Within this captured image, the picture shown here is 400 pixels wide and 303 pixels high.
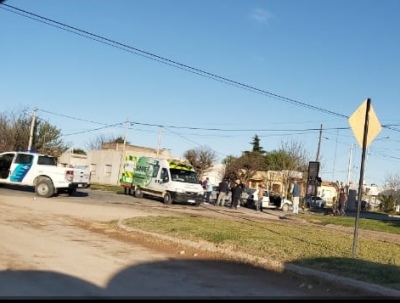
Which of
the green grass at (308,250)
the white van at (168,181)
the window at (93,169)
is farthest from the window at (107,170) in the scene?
the green grass at (308,250)

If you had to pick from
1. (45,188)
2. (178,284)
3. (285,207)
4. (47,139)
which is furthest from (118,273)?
(47,139)

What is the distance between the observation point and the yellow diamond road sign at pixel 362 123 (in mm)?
11234

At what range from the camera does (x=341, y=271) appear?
905 centimetres

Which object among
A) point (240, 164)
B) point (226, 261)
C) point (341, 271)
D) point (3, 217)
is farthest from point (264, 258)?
point (240, 164)

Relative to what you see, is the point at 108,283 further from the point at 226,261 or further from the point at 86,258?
the point at 226,261

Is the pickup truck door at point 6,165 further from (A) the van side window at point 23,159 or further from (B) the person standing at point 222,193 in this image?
(B) the person standing at point 222,193

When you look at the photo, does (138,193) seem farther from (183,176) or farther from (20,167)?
(20,167)

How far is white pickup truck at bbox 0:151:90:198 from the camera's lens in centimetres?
2417

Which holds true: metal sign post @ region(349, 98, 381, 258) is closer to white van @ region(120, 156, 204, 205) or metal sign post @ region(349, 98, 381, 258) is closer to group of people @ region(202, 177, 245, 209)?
white van @ region(120, 156, 204, 205)

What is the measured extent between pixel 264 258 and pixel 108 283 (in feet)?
12.0

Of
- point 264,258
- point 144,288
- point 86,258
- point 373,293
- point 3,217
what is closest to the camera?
point 144,288

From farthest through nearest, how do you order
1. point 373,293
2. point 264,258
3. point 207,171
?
point 207,171, point 264,258, point 373,293

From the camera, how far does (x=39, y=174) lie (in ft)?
79.9

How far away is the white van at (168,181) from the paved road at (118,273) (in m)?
15.3
